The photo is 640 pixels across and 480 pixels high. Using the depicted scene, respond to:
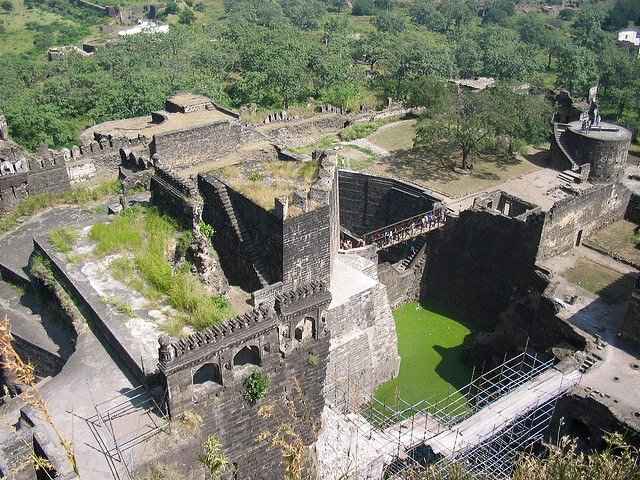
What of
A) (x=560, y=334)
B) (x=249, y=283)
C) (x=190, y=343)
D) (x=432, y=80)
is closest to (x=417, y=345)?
(x=560, y=334)

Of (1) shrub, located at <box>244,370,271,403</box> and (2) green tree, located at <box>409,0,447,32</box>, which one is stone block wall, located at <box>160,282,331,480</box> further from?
(2) green tree, located at <box>409,0,447,32</box>

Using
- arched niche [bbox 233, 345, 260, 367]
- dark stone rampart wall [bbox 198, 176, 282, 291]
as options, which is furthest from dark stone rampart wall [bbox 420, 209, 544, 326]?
arched niche [bbox 233, 345, 260, 367]

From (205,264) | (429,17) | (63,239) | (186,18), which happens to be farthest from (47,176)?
(186,18)

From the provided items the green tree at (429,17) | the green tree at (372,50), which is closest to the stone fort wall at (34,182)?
the green tree at (372,50)

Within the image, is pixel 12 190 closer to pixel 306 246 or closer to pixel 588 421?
pixel 306 246

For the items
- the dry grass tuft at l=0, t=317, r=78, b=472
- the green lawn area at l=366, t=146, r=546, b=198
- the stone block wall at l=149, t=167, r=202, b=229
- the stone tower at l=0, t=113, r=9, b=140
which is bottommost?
the green lawn area at l=366, t=146, r=546, b=198

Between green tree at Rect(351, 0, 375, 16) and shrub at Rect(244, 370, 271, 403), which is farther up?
shrub at Rect(244, 370, 271, 403)
